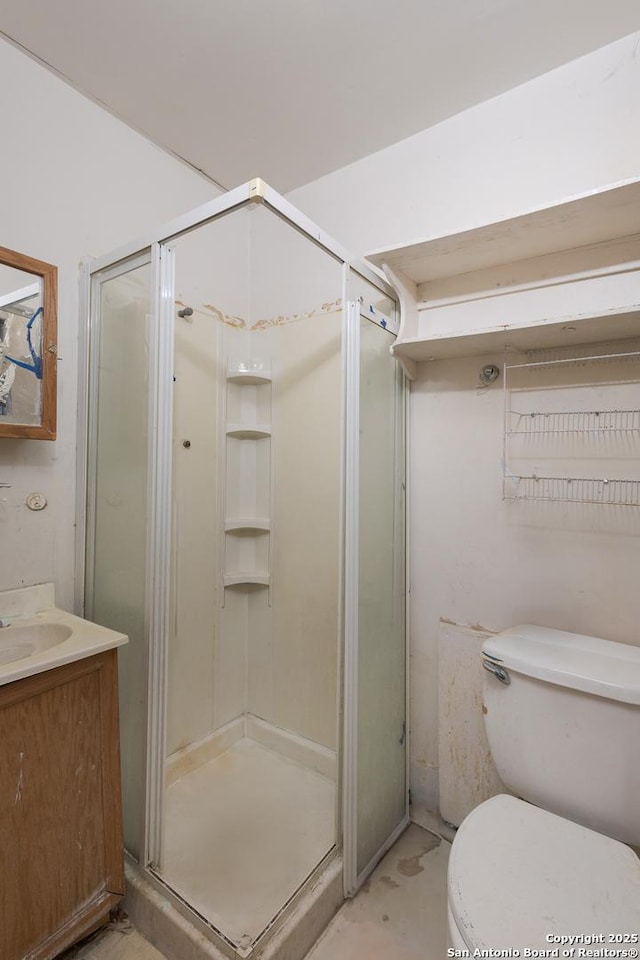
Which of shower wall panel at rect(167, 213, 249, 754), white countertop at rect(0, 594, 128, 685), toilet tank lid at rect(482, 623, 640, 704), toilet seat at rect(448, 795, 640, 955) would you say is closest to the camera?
toilet seat at rect(448, 795, 640, 955)

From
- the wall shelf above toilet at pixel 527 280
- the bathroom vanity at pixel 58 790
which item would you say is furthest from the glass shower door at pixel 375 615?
the bathroom vanity at pixel 58 790

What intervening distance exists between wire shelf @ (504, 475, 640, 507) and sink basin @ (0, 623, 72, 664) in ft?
4.66

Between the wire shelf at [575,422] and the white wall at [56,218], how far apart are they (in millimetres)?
1478

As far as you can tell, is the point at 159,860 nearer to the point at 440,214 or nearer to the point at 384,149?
the point at 440,214

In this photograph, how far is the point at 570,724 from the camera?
115cm

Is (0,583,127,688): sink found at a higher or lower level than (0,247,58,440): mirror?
lower

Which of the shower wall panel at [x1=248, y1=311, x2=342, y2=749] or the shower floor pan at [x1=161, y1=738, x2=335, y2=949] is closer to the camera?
the shower floor pan at [x1=161, y1=738, x2=335, y2=949]

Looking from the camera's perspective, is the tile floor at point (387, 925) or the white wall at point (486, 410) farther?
the white wall at point (486, 410)

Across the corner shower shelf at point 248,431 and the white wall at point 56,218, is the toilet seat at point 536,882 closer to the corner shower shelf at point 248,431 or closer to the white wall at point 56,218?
the white wall at point 56,218

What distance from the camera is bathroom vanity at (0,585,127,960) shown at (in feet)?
3.25

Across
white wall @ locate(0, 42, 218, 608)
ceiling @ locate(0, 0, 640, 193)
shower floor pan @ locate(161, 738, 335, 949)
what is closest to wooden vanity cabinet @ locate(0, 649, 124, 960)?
shower floor pan @ locate(161, 738, 335, 949)

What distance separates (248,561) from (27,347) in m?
1.21

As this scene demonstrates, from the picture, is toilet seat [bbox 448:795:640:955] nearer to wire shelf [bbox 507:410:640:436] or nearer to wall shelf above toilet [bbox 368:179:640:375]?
wire shelf [bbox 507:410:640:436]

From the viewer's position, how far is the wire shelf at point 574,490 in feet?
4.25
